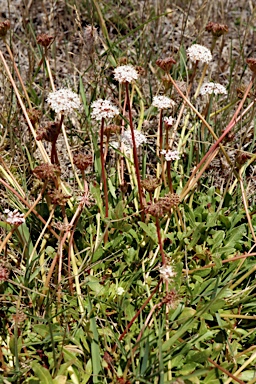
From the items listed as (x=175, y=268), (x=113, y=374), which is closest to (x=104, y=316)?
(x=113, y=374)

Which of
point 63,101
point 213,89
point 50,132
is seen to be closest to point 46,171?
point 50,132

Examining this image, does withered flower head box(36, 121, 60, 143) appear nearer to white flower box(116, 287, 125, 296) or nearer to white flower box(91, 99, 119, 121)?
white flower box(91, 99, 119, 121)

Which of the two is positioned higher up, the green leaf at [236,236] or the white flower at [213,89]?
the white flower at [213,89]

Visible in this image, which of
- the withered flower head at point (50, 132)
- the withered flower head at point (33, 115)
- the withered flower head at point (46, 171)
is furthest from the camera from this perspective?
the withered flower head at point (33, 115)

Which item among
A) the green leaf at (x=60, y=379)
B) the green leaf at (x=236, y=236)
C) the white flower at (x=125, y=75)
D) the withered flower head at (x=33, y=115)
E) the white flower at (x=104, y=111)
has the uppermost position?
the white flower at (x=125, y=75)

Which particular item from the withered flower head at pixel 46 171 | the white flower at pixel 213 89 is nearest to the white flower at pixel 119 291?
the withered flower head at pixel 46 171

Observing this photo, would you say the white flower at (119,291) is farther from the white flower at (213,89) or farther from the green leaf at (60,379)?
the white flower at (213,89)

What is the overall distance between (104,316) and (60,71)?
2.27 metres

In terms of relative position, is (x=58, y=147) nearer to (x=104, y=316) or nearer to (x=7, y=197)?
(x=7, y=197)

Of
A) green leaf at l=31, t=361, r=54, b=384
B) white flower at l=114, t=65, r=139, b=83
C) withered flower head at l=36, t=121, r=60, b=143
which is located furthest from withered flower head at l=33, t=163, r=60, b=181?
green leaf at l=31, t=361, r=54, b=384

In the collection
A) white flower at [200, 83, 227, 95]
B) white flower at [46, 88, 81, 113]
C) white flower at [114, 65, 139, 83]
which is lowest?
white flower at [200, 83, 227, 95]

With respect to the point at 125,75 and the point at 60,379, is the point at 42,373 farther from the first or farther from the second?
the point at 125,75

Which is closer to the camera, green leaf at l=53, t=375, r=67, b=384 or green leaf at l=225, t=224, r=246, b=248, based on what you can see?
green leaf at l=53, t=375, r=67, b=384

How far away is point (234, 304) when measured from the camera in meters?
2.21
